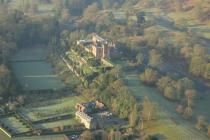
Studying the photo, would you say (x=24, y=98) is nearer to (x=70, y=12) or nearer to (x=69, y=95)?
(x=69, y=95)

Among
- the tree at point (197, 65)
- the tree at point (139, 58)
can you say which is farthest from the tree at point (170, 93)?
the tree at point (197, 65)

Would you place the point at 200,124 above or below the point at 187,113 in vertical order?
below

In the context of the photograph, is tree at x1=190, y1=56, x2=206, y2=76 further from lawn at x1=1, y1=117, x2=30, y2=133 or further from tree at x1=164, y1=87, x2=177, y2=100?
lawn at x1=1, y1=117, x2=30, y2=133

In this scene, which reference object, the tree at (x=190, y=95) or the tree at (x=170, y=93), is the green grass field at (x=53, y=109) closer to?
the tree at (x=170, y=93)

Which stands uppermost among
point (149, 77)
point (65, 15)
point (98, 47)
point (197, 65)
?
point (65, 15)

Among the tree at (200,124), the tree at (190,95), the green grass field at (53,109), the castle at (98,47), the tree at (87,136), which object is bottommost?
the tree at (200,124)

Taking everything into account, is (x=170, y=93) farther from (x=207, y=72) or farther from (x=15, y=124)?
(x=15, y=124)

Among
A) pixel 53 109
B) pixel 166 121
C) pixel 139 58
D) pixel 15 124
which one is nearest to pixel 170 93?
pixel 166 121

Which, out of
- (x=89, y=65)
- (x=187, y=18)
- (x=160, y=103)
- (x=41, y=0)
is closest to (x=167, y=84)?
(x=160, y=103)
